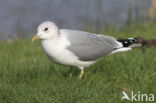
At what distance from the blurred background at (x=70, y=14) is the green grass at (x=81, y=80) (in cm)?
336

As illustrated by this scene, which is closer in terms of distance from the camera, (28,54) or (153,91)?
(153,91)

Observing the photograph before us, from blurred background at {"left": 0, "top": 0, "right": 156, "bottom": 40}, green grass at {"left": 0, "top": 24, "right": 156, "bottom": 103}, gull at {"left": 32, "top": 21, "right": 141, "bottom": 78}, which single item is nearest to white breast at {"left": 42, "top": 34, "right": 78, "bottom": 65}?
gull at {"left": 32, "top": 21, "right": 141, "bottom": 78}

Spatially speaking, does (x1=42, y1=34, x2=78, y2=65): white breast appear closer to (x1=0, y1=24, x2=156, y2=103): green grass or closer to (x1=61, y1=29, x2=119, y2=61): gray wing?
(x1=61, y1=29, x2=119, y2=61): gray wing

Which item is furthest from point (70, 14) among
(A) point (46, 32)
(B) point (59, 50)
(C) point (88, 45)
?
(B) point (59, 50)

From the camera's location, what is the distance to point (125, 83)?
5027 mm

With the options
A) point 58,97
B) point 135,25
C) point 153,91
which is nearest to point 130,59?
point 153,91

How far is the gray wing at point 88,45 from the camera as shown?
5.05 meters

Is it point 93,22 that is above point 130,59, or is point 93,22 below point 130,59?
above

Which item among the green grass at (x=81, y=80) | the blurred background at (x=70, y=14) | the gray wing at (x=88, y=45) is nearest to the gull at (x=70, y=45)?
the gray wing at (x=88, y=45)

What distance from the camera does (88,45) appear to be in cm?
523

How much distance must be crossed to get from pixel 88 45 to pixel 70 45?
0.36 m

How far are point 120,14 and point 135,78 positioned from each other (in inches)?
268

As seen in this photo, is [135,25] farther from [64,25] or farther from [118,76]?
[118,76]

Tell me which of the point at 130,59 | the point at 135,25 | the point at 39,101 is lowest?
the point at 39,101
